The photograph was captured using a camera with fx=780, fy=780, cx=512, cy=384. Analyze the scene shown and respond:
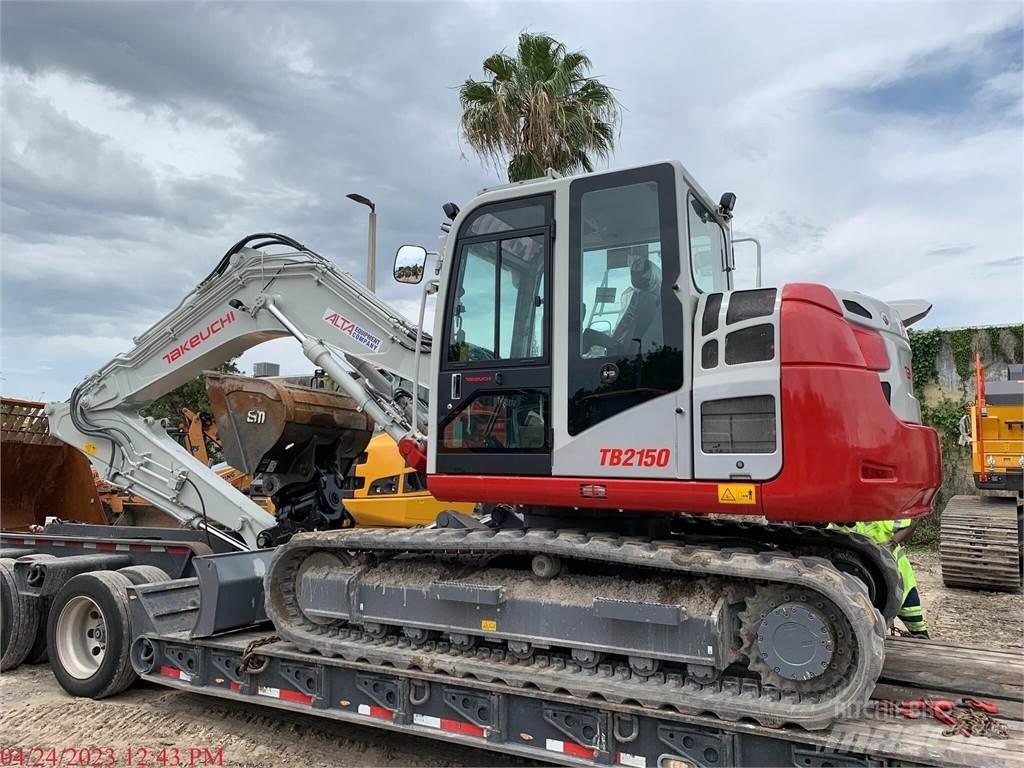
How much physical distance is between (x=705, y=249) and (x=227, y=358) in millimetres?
4874

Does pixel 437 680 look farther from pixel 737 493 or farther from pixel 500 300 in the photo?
pixel 500 300

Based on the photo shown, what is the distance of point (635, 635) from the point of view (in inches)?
162

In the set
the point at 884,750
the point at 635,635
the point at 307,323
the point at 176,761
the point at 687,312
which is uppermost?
the point at 307,323

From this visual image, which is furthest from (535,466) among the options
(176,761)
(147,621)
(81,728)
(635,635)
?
(81,728)

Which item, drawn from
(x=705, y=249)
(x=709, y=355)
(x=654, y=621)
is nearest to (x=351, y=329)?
(x=705, y=249)

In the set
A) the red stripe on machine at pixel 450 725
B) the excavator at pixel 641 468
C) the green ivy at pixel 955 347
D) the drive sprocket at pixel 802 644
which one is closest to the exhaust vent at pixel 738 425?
the excavator at pixel 641 468

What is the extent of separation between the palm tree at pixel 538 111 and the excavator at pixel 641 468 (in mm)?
10311

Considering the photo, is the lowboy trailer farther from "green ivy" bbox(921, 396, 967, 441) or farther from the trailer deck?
"green ivy" bbox(921, 396, 967, 441)

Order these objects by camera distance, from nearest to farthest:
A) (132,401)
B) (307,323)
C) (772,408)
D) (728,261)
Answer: (772,408), (728,261), (307,323), (132,401)

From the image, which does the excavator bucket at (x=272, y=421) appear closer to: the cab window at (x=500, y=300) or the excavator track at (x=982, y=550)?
the cab window at (x=500, y=300)

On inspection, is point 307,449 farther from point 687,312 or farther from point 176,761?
point 687,312

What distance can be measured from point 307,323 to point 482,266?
93.9 inches

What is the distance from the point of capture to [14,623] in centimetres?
683

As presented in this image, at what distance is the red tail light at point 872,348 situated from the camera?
412cm
